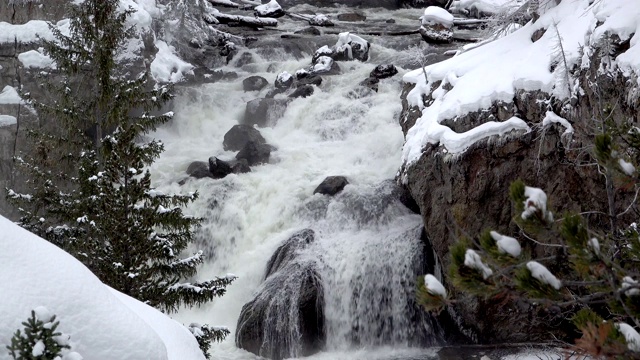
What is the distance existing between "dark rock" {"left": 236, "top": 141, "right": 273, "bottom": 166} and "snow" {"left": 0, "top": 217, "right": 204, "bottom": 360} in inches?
507

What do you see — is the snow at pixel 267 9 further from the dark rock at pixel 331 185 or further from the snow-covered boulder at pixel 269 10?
the dark rock at pixel 331 185

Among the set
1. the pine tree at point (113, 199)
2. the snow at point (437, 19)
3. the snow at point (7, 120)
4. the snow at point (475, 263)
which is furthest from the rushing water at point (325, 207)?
the snow at point (475, 263)

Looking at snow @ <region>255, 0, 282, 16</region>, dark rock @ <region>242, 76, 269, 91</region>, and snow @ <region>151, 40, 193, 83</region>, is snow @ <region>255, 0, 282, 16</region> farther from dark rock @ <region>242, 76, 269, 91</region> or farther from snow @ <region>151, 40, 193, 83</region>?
dark rock @ <region>242, 76, 269, 91</region>

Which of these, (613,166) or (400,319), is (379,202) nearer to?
(400,319)

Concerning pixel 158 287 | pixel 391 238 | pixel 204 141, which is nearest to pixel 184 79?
pixel 204 141

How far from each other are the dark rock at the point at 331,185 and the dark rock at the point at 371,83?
4.99 meters

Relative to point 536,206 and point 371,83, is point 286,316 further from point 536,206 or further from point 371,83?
point 536,206

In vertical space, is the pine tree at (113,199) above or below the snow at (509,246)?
above

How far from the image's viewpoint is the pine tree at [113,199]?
9852 mm

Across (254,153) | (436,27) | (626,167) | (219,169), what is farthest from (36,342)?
(436,27)

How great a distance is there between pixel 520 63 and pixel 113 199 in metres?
7.06

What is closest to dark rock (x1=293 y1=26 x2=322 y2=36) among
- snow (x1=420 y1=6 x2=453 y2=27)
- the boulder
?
snow (x1=420 y1=6 x2=453 y2=27)

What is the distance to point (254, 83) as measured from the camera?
70.0ft

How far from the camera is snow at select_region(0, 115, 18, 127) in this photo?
16.1 meters
